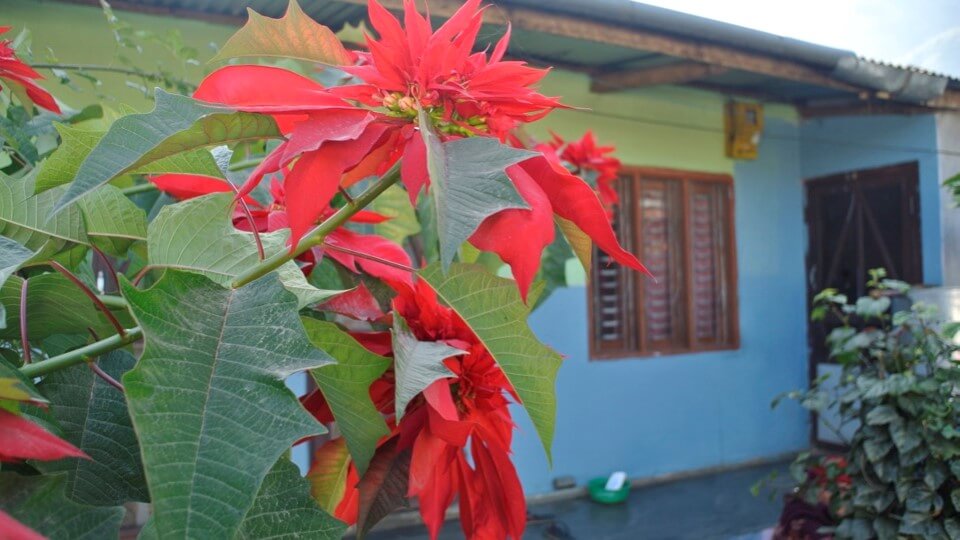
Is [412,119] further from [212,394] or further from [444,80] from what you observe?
[212,394]

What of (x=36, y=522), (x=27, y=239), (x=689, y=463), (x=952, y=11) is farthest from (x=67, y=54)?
(x=952, y=11)

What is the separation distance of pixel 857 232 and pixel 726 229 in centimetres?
76

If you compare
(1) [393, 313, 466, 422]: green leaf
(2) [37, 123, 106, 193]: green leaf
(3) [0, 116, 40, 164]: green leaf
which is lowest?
(1) [393, 313, 466, 422]: green leaf

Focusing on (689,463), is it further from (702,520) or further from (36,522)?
(36,522)

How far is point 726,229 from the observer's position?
5.13 metres

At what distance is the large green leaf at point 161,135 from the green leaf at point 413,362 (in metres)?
0.13

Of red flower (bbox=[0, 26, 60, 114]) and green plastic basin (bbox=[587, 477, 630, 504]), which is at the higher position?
red flower (bbox=[0, 26, 60, 114])

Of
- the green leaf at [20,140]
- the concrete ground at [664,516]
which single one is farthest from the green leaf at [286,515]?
the concrete ground at [664,516]

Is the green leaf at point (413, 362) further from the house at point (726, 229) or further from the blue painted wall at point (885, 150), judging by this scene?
the blue painted wall at point (885, 150)

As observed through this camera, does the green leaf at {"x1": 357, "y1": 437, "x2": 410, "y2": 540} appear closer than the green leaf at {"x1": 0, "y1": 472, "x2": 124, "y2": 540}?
No

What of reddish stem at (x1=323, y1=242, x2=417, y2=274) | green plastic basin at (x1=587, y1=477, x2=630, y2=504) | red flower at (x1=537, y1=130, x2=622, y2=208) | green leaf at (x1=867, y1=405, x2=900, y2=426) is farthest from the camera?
green plastic basin at (x1=587, y1=477, x2=630, y2=504)

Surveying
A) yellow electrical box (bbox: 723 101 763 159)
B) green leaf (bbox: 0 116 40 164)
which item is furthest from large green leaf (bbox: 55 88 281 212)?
yellow electrical box (bbox: 723 101 763 159)

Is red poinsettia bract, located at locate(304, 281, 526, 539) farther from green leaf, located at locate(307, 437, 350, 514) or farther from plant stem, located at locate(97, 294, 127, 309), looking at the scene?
plant stem, located at locate(97, 294, 127, 309)

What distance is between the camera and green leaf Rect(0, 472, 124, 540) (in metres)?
0.31
